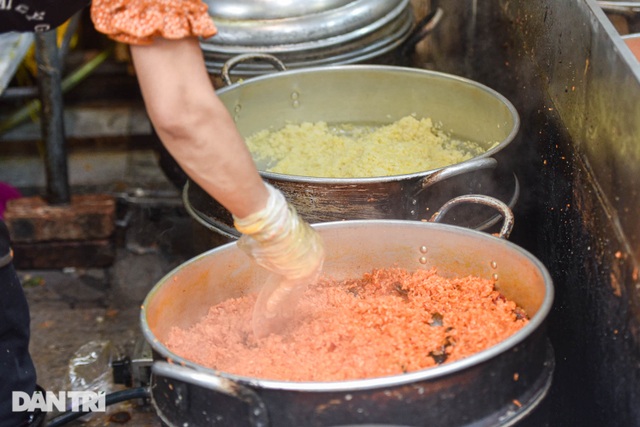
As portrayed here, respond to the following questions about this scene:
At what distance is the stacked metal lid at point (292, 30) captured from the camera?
3457mm

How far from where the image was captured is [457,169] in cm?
232

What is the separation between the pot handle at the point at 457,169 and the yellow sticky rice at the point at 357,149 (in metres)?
0.55

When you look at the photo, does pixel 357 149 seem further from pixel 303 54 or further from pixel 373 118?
pixel 303 54

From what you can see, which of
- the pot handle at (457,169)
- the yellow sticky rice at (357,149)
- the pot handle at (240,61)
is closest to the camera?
the pot handle at (457,169)

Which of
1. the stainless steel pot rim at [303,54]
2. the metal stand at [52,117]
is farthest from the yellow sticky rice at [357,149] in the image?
the metal stand at [52,117]

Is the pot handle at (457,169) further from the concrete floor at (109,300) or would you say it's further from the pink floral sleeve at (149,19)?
the concrete floor at (109,300)

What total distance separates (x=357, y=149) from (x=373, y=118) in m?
0.38

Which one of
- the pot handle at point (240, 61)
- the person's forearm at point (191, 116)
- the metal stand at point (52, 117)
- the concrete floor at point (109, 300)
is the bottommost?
the concrete floor at point (109, 300)

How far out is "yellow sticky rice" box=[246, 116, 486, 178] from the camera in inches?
119

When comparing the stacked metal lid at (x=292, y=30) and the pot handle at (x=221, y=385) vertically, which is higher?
the stacked metal lid at (x=292, y=30)

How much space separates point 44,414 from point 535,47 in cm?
227

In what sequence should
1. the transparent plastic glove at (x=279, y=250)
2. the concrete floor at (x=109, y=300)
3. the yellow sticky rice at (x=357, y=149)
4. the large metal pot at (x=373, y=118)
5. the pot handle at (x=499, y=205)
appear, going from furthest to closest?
the concrete floor at (x=109, y=300) → the yellow sticky rice at (x=357, y=149) → the large metal pot at (x=373, y=118) → the pot handle at (x=499, y=205) → the transparent plastic glove at (x=279, y=250)

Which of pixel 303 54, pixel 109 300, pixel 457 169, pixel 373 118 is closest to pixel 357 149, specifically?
pixel 373 118

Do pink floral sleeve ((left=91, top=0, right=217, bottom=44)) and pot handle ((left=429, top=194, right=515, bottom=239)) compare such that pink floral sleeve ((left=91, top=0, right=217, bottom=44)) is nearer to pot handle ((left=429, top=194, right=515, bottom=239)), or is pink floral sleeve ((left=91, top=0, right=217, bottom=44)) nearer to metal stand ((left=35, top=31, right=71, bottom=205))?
pot handle ((left=429, top=194, right=515, bottom=239))
